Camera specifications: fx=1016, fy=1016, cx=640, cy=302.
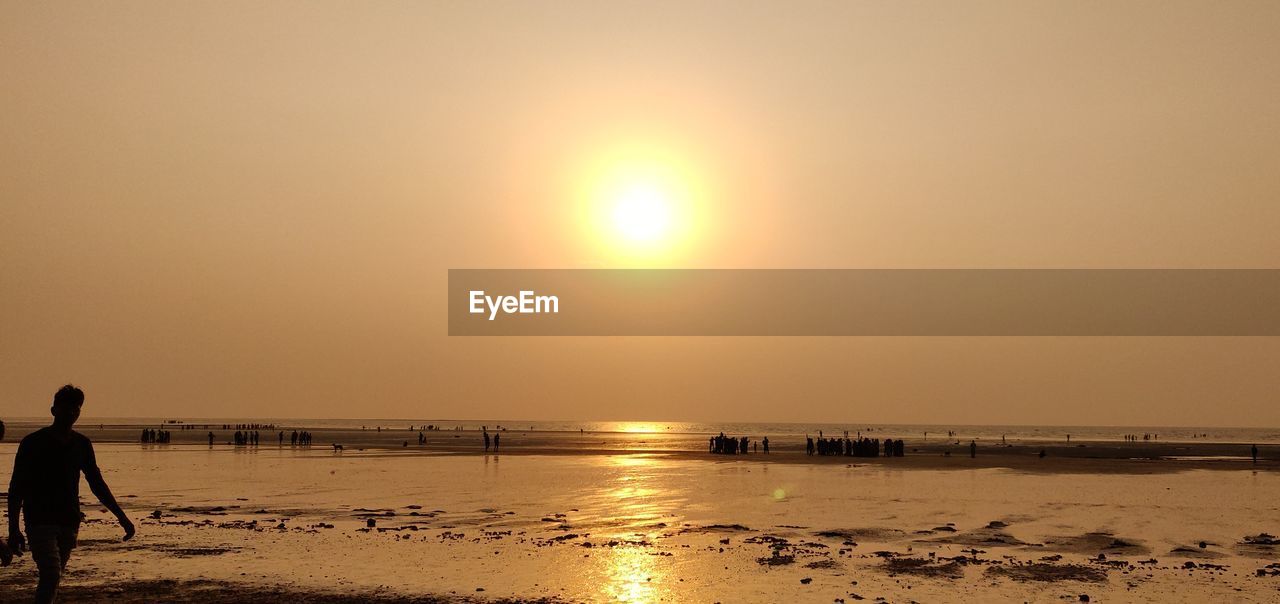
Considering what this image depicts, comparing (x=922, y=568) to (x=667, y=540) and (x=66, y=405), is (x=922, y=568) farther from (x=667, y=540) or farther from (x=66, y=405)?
(x=66, y=405)

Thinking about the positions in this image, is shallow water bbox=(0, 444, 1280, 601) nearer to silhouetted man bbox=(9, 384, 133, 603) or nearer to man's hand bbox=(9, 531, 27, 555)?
silhouetted man bbox=(9, 384, 133, 603)

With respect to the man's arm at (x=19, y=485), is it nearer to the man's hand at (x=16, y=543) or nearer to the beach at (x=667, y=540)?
the man's hand at (x=16, y=543)

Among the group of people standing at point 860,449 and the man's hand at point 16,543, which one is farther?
the group of people standing at point 860,449

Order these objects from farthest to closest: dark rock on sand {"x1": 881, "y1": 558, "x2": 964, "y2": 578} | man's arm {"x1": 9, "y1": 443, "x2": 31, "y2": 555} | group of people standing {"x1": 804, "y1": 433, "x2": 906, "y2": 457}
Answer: group of people standing {"x1": 804, "y1": 433, "x2": 906, "y2": 457} → dark rock on sand {"x1": 881, "y1": 558, "x2": 964, "y2": 578} → man's arm {"x1": 9, "y1": 443, "x2": 31, "y2": 555}

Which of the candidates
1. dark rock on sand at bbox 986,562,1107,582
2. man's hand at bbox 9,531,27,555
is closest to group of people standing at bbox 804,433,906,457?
dark rock on sand at bbox 986,562,1107,582

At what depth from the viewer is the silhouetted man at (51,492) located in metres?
10.6

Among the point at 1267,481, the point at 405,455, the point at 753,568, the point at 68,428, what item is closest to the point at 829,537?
the point at 753,568

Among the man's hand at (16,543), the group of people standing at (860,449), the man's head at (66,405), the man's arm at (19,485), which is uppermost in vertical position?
the man's head at (66,405)

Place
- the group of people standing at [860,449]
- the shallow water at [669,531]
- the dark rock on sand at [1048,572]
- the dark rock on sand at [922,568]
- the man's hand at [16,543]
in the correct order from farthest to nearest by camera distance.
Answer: the group of people standing at [860,449]
the dark rock on sand at [922,568]
the dark rock on sand at [1048,572]
the shallow water at [669,531]
the man's hand at [16,543]

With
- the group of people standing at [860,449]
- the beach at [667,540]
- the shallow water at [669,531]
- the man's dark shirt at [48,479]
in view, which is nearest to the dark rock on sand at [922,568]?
the beach at [667,540]

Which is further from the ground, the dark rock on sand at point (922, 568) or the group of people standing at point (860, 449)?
the dark rock on sand at point (922, 568)

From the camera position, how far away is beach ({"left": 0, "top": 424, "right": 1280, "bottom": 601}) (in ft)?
58.4

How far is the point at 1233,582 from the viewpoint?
19.2m

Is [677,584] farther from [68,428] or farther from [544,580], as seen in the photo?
[68,428]
